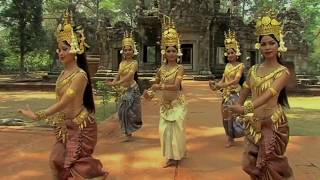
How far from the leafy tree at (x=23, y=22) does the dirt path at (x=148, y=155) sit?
81.7 feet

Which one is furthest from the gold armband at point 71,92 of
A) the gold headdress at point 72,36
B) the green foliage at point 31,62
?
the green foliage at point 31,62

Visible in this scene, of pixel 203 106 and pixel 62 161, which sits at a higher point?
→ pixel 62 161

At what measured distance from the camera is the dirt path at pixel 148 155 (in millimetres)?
5652

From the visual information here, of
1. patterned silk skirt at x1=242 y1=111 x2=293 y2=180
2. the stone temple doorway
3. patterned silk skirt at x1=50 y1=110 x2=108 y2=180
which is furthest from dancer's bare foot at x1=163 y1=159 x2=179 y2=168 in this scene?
the stone temple doorway

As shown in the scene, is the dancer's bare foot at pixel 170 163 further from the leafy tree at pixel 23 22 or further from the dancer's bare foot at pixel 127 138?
the leafy tree at pixel 23 22

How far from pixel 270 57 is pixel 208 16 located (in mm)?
23511

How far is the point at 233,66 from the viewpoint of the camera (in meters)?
7.48

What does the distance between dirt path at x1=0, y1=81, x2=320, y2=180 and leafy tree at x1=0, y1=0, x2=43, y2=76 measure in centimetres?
2489

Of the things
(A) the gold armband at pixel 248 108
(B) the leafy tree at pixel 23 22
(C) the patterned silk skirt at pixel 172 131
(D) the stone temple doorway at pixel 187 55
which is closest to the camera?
(A) the gold armband at pixel 248 108

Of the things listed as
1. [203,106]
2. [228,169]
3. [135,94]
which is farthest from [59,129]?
[203,106]

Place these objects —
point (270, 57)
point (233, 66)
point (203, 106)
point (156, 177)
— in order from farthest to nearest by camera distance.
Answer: point (203, 106) < point (233, 66) < point (156, 177) < point (270, 57)

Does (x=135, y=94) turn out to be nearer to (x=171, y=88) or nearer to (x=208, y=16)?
(x=171, y=88)

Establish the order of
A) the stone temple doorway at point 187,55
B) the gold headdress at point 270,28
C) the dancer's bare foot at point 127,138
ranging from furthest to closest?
1. the stone temple doorway at point 187,55
2. the dancer's bare foot at point 127,138
3. the gold headdress at point 270,28

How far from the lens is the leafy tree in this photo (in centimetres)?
3216
